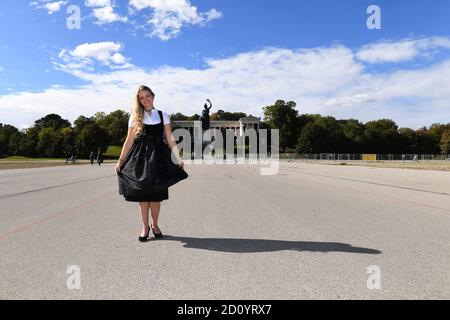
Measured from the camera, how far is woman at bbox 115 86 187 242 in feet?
19.4

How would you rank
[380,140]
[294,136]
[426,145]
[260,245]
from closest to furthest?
[260,245], [380,140], [294,136], [426,145]

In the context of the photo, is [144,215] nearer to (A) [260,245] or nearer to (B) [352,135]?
(A) [260,245]

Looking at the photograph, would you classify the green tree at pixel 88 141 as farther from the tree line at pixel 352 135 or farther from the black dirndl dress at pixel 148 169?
the black dirndl dress at pixel 148 169

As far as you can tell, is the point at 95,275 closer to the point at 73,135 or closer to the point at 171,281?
the point at 171,281

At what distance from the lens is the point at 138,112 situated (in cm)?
609

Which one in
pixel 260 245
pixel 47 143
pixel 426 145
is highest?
pixel 47 143

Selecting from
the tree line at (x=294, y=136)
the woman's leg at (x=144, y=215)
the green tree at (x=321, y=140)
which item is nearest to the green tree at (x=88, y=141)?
the tree line at (x=294, y=136)

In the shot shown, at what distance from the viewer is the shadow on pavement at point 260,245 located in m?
5.55

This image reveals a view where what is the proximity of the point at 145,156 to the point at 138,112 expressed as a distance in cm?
65

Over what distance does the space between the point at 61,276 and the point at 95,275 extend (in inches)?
13.2

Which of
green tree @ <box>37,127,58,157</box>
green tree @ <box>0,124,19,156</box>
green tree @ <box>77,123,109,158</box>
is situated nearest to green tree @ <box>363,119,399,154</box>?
green tree @ <box>77,123,109,158</box>

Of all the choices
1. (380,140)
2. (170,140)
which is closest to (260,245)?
(170,140)

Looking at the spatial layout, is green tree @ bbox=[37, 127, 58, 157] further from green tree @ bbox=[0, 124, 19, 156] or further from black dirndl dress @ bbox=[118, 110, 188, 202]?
black dirndl dress @ bbox=[118, 110, 188, 202]
